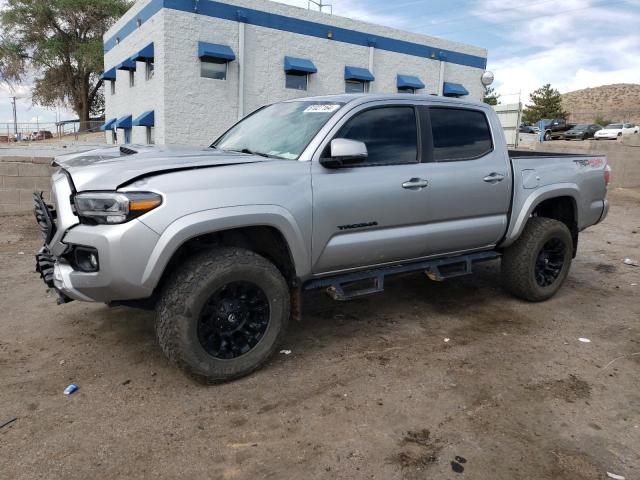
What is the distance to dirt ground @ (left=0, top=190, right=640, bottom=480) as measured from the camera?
99.2 inches

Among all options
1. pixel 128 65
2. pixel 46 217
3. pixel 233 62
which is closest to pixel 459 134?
pixel 46 217

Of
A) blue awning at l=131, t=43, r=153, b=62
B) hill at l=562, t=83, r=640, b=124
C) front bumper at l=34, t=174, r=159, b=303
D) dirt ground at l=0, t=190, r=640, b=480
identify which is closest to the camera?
dirt ground at l=0, t=190, r=640, b=480

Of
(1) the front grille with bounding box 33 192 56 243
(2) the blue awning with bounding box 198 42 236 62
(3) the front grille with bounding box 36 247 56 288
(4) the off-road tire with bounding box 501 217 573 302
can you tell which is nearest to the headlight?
(1) the front grille with bounding box 33 192 56 243

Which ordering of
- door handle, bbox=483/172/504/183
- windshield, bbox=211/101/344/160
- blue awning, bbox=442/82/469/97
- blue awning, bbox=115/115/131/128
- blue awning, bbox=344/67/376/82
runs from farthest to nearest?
blue awning, bbox=442/82/469/97 < blue awning, bbox=115/115/131/128 < blue awning, bbox=344/67/376/82 < door handle, bbox=483/172/504/183 < windshield, bbox=211/101/344/160

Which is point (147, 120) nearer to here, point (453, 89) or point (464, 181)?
point (453, 89)

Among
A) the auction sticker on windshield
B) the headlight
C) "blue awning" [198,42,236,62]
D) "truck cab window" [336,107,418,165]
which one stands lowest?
the headlight

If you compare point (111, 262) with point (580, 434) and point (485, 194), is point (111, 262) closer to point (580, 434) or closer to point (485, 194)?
point (580, 434)

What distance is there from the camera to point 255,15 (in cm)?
1691

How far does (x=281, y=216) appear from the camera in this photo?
325 cm

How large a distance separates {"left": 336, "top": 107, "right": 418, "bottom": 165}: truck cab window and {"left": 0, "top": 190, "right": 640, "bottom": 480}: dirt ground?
58.2 inches

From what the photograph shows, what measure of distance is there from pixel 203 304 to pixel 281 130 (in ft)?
5.30

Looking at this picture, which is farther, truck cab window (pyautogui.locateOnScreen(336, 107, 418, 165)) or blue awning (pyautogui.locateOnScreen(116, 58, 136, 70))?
blue awning (pyautogui.locateOnScreen(116, 58, 136, 70))

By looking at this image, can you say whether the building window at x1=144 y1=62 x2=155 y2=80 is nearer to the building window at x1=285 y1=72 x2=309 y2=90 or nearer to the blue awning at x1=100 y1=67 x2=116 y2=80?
the building window at x1=285 y1=72 x2=309 y2=90

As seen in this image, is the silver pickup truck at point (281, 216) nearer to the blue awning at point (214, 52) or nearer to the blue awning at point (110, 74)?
the blue awning at point (214, 52)
